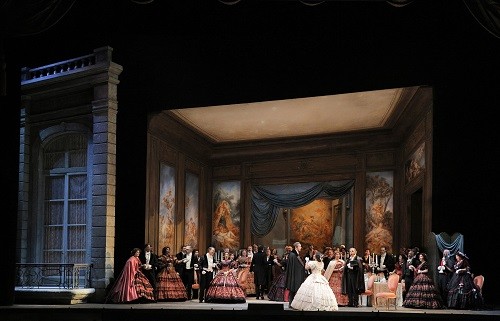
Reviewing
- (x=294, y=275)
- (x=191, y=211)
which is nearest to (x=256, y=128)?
(x=191, y=211)

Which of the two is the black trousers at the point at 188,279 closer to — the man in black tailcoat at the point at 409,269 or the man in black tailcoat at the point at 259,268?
the man in black tailcoat at the point at 259,268

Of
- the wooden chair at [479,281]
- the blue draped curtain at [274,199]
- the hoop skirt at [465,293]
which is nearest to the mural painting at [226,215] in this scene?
the blue draped curtain at [274,199]

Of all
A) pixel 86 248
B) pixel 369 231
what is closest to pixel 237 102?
pixel 86 248

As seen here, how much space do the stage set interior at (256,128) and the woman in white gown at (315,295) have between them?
521 millimetres

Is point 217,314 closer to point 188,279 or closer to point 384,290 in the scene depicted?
point 384,290

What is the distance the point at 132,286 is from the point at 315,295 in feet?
13.2

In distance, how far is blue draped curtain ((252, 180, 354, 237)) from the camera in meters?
20.3

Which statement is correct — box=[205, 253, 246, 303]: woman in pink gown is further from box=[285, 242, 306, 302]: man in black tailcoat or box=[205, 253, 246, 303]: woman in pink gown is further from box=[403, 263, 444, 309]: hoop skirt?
box=[403, 263, 444, 309]: hoop skirt

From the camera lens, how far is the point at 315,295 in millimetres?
12539

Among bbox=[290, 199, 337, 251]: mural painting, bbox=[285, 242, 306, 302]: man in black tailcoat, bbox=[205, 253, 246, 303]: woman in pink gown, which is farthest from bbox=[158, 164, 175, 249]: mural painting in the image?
bbox=[285, 242, 306, 302]: man in black tailcoat

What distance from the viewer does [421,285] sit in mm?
13398

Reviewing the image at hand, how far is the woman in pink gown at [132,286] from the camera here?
1462 centimetres

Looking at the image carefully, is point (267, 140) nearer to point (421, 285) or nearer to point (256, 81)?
point (256, 81)

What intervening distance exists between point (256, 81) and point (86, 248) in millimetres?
5106
